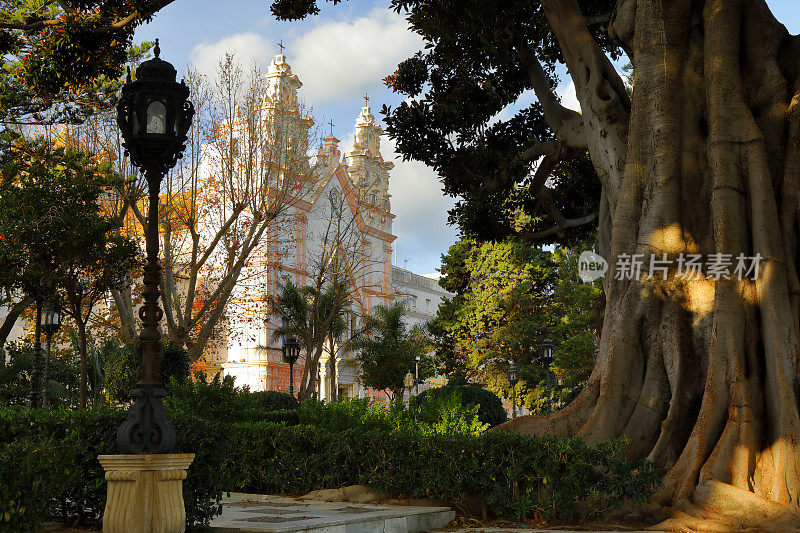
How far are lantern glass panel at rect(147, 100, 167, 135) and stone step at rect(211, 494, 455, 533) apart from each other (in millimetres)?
3105

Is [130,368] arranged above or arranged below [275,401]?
above

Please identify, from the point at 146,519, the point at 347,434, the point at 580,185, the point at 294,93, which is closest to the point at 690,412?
the point at 347,434

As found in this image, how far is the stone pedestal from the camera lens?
541 cm

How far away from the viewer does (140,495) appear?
214 inches

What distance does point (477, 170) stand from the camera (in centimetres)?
1480

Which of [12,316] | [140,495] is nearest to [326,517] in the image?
[140,495]

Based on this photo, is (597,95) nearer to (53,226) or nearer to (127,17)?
(127,17)

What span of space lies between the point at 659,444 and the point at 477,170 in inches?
289

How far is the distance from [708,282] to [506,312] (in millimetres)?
28280

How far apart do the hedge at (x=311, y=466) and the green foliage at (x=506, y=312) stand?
25.5 m

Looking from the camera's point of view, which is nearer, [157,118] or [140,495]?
[140,495]

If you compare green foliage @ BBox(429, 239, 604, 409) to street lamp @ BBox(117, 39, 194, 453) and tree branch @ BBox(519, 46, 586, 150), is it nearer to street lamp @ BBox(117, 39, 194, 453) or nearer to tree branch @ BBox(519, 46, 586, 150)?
tree branch @ BBox(519, 46, 586, 150)

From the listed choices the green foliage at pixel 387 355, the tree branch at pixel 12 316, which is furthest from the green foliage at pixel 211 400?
the green foliage at pixel 387 355

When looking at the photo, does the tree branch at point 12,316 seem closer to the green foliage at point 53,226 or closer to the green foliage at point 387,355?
the green foliage at point 53,226
